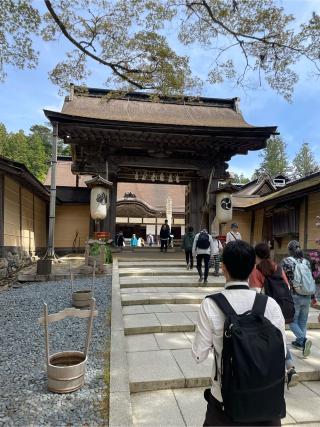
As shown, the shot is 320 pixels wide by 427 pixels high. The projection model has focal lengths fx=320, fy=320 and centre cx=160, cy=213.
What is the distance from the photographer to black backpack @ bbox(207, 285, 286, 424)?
152 cm

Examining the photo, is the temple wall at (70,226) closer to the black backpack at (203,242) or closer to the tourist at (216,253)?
the tourist at (216,253)

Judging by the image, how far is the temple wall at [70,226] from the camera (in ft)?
52.4

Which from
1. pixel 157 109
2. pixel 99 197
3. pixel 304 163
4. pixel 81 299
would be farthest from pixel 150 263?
pixel 304 163

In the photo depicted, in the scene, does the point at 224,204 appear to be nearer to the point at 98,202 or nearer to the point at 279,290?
the point at 98,202

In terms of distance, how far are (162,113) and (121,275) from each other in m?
9.76

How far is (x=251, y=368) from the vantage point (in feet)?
4.98

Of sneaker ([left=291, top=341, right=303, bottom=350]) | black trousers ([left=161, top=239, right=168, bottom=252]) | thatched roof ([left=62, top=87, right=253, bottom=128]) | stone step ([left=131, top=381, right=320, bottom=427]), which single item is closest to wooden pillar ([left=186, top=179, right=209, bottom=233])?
black trousers ([left=161, top=239, right=168, bottom=252])

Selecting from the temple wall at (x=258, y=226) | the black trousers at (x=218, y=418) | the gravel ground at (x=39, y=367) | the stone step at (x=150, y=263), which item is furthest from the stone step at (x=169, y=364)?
the temple wall at (x=258, y=226)

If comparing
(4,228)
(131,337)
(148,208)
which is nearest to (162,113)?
(148,208)

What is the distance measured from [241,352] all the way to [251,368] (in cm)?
9

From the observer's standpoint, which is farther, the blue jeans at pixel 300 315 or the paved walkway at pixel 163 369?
the blue jeans at pixel 300 315

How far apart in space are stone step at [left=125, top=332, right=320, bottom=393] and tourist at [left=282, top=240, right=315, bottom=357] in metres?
0.26

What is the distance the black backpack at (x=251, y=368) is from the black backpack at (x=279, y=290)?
211 centimetres

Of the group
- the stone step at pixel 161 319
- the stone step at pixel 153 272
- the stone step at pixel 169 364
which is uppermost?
the stone step at pixel 153 272
